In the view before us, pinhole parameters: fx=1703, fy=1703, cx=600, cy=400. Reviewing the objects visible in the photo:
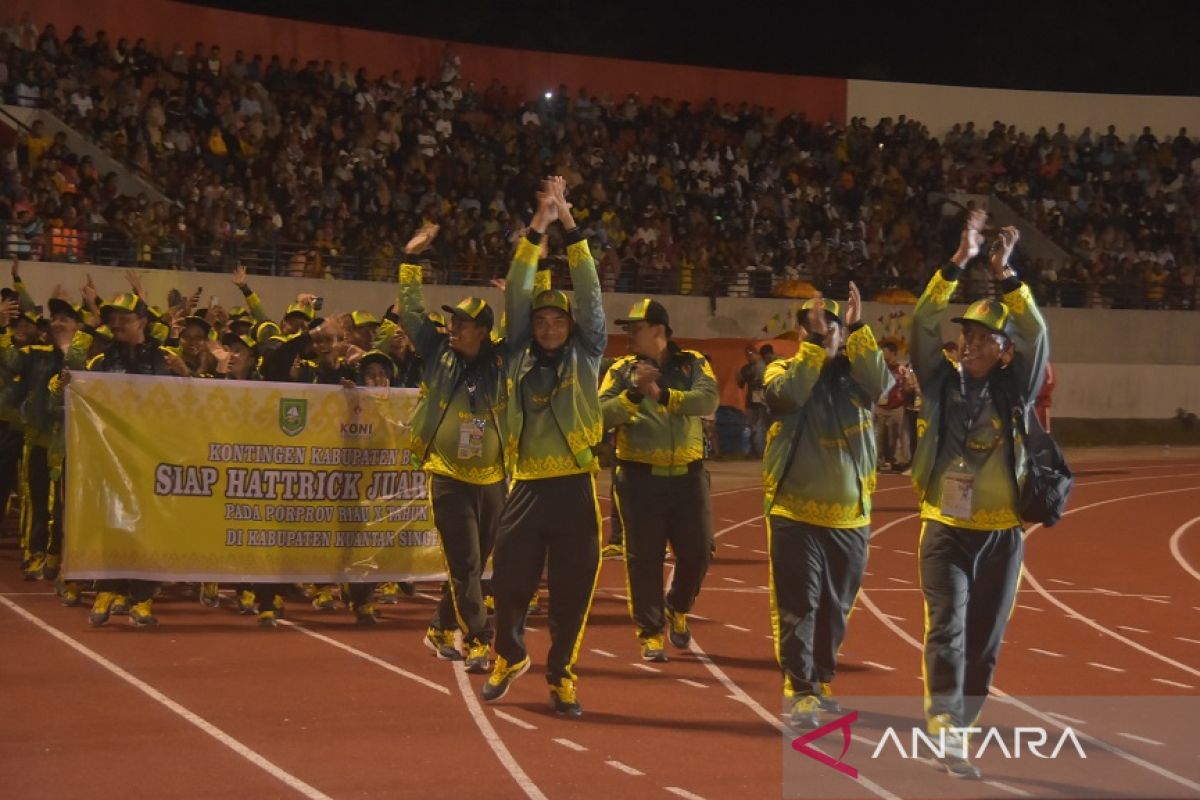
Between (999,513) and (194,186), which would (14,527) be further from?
(999,513)

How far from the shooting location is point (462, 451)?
9406 millimetres

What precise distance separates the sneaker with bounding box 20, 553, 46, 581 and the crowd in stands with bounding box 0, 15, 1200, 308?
9.73m

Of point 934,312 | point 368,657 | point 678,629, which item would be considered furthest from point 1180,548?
point 934,312

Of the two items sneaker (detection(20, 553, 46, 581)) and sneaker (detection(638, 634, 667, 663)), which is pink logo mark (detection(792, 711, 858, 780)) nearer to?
sneaker (detection(638, 634, 667, 663))

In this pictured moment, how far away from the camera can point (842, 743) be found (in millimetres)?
7859

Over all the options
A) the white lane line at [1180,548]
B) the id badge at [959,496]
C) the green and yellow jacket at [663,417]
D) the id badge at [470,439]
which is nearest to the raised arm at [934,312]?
the id badge at [959,496]

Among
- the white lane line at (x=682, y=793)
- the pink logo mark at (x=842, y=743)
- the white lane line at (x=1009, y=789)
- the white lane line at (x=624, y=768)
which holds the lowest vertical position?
the white lane line at (x=624, y=768)

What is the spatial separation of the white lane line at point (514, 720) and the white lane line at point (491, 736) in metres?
0.08

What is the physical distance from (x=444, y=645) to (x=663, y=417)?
6.19ft

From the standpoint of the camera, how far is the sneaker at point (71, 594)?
39.3 feet

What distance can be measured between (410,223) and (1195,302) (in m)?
17.4

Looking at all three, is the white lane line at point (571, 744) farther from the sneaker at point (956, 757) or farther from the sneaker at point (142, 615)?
the sneaker at point (142, 615)

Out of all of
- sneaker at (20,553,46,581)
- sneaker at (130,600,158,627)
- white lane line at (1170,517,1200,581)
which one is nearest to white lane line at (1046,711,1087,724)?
sneaker at (130,600,158,627)

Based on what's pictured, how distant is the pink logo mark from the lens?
290 inches
